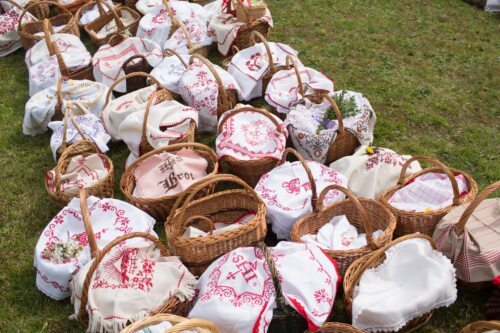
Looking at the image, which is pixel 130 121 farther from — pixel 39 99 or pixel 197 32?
pixel 197 32

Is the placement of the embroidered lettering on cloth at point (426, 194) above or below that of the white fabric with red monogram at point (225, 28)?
below

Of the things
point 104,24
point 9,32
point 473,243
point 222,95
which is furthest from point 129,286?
point 9,32

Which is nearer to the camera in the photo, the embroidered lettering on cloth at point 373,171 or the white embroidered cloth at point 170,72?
the embroidered lettering on cloth at point 373,171

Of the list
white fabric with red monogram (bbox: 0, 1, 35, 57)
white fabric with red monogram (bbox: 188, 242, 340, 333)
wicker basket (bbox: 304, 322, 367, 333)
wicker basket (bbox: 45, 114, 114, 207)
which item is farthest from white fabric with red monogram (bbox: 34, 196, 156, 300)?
white fabric with red monogram (bbox: 0, 1, 35, 57)

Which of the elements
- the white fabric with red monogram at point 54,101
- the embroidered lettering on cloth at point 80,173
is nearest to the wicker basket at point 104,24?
the white fabric with red monogram at point 54,101

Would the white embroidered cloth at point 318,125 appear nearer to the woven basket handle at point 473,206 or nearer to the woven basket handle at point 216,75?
the woven basket handle at point 216,75

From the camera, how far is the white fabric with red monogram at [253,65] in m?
5.78

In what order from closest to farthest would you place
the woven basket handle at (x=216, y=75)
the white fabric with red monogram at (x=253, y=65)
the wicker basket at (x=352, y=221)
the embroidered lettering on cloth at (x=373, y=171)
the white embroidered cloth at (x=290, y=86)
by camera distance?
1. the wicker basket at (x=352, y=221)
2. the embroidered lettering on cloth at (x=373, y=171)
3. the woven basket handle at (x=216, y=75)
4. the white embroidered cloth at (x=290, y=86)
5. the white fabric with red monogram at (x=253, y=65)

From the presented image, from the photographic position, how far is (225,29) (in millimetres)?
6477

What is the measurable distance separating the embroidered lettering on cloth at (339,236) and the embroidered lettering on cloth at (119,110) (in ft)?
7.42

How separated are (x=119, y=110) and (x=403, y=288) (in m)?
3.29

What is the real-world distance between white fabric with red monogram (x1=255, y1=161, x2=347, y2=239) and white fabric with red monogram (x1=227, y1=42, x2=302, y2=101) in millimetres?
1599

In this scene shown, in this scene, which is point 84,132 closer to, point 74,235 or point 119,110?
point 119,110

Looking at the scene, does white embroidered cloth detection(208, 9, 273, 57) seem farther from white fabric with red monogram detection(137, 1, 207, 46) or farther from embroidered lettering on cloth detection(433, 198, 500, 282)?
embroidered lettering on cloth detection(433, 198, 500, 282)
